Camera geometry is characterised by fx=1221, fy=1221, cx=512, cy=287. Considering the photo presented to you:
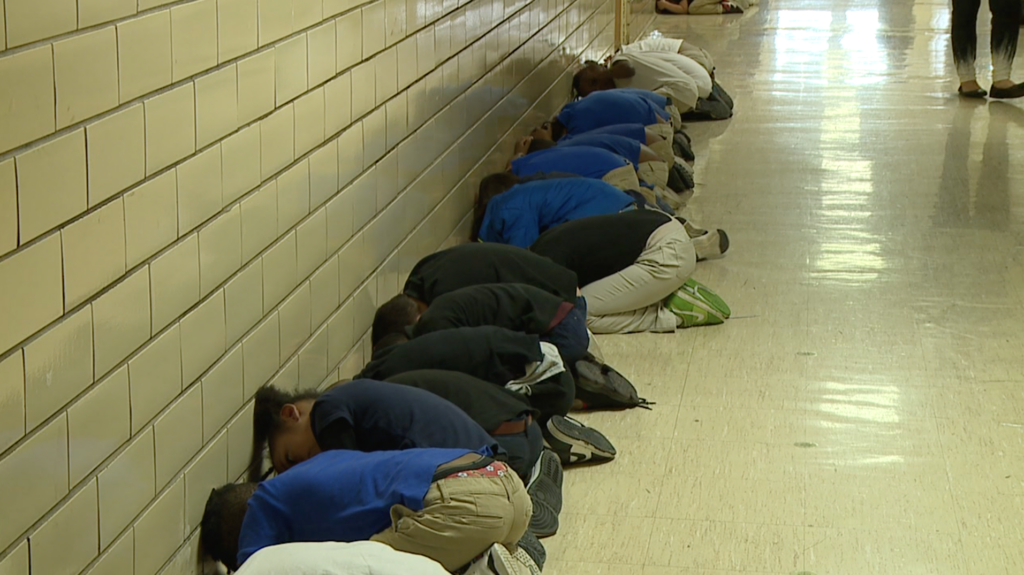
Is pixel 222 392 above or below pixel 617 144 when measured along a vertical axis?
above

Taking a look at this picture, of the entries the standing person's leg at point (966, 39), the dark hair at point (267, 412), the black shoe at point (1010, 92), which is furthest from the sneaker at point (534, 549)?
the black shoe at point (1010, 92)

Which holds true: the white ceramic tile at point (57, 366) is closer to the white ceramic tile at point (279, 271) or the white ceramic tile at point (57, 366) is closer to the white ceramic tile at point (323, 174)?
the white ceramic tile at point (279, 271)

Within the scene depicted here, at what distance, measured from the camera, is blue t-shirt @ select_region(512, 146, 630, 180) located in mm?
6191

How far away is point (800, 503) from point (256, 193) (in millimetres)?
1838

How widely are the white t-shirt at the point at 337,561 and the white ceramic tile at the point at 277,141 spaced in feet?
3.64

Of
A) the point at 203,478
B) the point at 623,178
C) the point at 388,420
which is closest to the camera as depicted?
the point at 203,478

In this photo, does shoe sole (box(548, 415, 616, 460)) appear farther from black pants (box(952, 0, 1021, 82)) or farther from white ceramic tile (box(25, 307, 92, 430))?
black pants (box(952, 0, 1021, 82))

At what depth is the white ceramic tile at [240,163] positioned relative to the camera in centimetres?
297

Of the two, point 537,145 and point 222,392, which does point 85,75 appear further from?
point 537,145

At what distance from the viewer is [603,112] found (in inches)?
289

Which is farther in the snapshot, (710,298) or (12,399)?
(710,298)

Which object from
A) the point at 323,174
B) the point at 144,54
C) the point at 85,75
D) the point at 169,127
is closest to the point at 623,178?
the point at 323,174

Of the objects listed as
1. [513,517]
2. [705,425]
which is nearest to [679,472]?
[705,425]

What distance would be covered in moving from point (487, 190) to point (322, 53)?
7.06 ft
